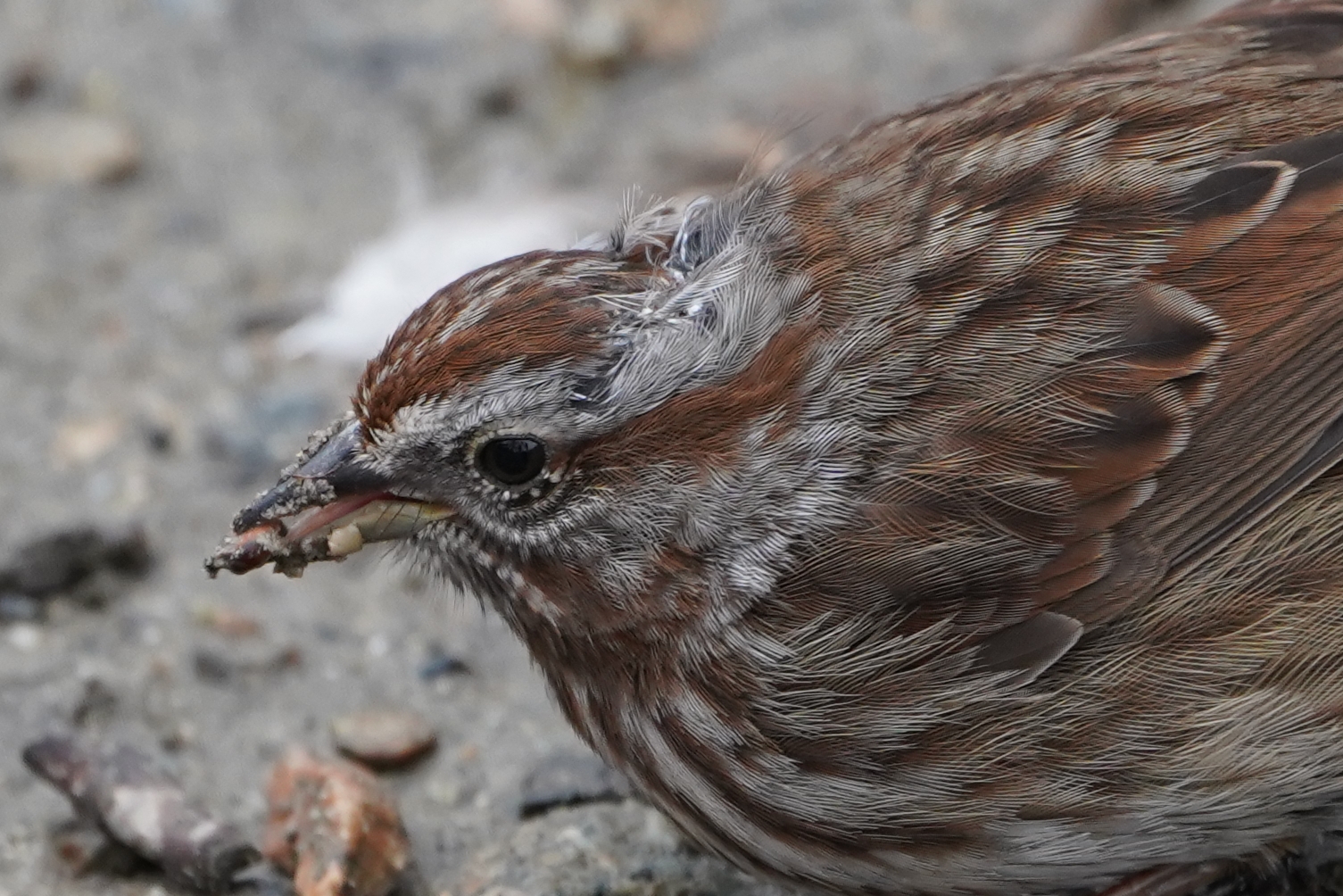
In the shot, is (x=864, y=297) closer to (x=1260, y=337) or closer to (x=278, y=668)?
(x=1260, y=337)

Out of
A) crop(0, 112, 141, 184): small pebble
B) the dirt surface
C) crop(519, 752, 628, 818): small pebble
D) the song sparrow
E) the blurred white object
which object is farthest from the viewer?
crop(0, 112, 141, 184): small pebble

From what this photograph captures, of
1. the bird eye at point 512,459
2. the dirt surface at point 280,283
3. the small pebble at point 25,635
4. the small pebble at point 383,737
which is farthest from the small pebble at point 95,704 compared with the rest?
the bird eye at point 512,459

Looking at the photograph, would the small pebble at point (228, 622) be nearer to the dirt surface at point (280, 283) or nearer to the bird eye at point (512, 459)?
the dirt surface at point (280, 283)

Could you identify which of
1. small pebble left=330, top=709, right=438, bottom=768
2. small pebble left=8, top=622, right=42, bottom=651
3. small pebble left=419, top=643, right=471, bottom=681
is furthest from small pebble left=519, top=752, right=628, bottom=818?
small pebble left=8, top=622, right=42, bottom=651

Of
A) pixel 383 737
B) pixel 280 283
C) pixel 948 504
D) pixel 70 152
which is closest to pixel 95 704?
pixel 383 737

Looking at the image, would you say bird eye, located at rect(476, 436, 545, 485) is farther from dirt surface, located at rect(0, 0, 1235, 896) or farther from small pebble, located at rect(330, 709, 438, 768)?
small pebble, located at rect(330, 709, 438, 768)

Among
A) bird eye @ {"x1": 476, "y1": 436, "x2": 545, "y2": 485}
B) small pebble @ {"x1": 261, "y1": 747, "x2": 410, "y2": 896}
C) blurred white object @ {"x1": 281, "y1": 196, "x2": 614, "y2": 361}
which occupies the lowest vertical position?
small pebble @ {"x1": 261, "y1": 747, "x2": 410, "y2": 896}
